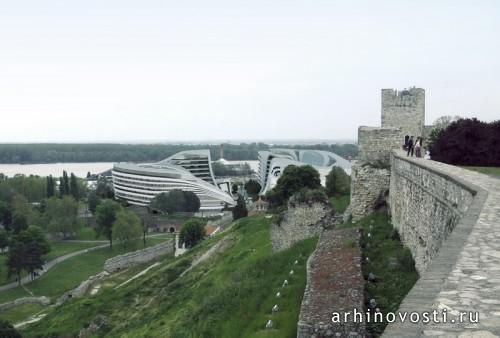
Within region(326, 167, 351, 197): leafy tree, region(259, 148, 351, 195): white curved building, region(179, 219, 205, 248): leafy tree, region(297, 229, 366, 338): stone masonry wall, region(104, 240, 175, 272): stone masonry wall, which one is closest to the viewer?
region(297, 229, 366, 338): stone masonry wall

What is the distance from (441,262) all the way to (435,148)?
65.5 feet

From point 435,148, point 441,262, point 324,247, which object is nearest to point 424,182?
point 324,247

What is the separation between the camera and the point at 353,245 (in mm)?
12578

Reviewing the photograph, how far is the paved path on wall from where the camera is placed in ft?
11.0

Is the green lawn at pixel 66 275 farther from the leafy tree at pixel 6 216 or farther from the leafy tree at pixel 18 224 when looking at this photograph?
the leafy tree at pixel 6 216

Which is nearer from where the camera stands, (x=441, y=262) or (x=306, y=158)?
(x=441, y=262)

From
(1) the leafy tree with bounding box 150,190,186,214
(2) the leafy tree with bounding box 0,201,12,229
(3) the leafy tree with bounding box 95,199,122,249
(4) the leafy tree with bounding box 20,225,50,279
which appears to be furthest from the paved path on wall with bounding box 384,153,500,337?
(1) the leafy tree with bounding box 150,190,186,214

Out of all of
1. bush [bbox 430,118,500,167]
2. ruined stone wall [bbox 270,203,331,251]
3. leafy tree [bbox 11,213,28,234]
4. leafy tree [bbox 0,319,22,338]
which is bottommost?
leafy tree [bbox 11,213,28,234]

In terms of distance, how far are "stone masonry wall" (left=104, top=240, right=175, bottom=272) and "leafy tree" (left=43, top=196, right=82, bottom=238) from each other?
16045mm

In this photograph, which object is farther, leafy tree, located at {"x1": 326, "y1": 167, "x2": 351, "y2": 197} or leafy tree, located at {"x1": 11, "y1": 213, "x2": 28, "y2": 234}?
leafy tree, located at {"x1": 11, "y1": 213, "x2": 28, "y2": 234}

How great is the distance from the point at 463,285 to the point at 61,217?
59288 millimetres

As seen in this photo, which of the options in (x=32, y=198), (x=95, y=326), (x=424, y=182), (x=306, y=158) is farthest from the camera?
(x=306, y=158)

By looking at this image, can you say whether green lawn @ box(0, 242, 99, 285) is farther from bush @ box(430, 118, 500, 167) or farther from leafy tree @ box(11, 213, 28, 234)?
bush @ box(430, 118, 500, 167)

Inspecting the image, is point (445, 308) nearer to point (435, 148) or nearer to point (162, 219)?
point (435, 148)
